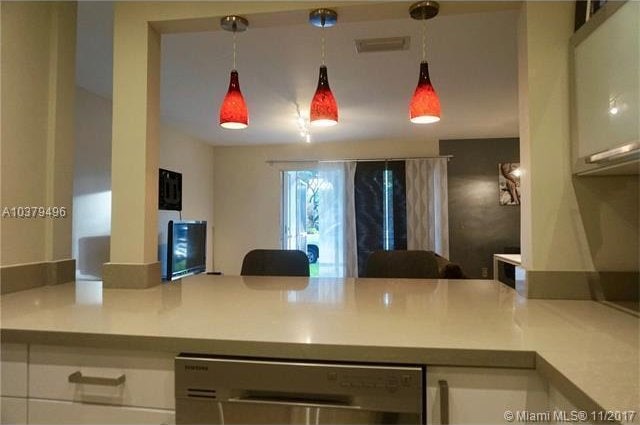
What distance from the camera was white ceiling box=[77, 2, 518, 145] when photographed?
2070 mm

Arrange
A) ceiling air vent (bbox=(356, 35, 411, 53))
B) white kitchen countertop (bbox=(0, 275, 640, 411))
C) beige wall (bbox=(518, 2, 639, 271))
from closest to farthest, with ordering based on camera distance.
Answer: white kitchen countertop (bbox=(0, 275, 640, 411)) < beige wall (bbox=(518, 2, 639, 271)) < ceiling air vent (bbox=(356, 35, 411, 53))

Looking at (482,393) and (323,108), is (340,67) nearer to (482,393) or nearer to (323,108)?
(323,108)

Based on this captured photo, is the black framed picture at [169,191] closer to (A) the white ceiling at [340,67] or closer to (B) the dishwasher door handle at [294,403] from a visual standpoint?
(A) the white ceiling at [340,67]

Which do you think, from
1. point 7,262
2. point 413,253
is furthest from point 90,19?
point 413,253

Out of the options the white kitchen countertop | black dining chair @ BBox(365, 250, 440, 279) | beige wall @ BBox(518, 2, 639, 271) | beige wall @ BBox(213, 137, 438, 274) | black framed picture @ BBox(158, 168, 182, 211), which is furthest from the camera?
beige wall @ BBox(213, 137, 438, 274)

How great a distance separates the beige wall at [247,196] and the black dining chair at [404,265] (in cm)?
354

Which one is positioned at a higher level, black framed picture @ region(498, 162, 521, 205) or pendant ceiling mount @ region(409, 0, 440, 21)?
pendant ceiling mount @ region(409, 0, 440, 21)

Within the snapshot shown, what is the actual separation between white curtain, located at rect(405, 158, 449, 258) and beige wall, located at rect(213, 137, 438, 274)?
1.13 meters

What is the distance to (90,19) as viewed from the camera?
197 centimetres

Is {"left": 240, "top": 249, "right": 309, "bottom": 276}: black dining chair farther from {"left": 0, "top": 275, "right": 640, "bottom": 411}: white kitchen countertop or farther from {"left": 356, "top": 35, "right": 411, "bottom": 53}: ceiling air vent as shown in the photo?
{"left": 356, "top": 35, "right": 411, "bottom": 53}: ceiling air vent

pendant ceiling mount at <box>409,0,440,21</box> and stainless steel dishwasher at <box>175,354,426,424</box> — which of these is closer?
stainless steel dishwasher at <box>175,354,426,424</box>

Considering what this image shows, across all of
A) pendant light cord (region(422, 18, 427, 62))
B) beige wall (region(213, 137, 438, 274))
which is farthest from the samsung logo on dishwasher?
beige wall (region(213, 137, 438, 274))

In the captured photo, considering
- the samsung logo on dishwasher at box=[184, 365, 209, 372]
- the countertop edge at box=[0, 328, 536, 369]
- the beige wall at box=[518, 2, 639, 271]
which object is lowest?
the samsung logo on dishwasher at box=[184, 365, 209, 372]

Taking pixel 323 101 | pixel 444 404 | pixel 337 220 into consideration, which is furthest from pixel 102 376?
pixel 337 220
